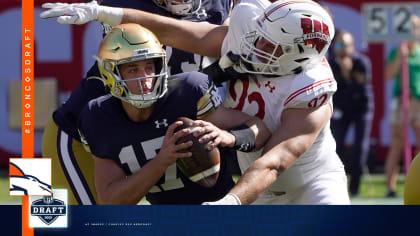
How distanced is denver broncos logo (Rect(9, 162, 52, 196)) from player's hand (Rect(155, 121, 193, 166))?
1.96ft

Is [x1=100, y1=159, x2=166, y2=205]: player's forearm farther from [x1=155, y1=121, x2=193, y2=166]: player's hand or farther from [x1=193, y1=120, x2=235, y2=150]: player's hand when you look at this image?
[x1=193, y1=120, x2=235, y2=150]: player's hand

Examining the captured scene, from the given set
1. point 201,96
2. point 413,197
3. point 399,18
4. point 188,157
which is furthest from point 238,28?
point 399,18

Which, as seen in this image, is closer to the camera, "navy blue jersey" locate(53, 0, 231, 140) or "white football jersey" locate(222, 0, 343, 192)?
"white football jersey" locate(222, 0, 343, 192)

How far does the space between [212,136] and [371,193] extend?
5.03m

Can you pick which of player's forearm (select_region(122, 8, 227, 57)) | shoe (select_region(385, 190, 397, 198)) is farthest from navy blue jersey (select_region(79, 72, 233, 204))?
shoe (select_region(385, 190, 397, 198))

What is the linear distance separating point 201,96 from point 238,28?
332 millimetres

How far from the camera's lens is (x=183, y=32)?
3.24 m

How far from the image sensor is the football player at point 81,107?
3.51 meters

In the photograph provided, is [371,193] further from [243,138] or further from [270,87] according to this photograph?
[243,138]

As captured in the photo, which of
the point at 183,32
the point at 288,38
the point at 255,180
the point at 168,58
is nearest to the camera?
the point at 255,180

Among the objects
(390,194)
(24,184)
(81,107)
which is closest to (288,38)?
(81,107)

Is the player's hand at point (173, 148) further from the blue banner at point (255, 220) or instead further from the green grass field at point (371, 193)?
the green grass field at point (371, 193)

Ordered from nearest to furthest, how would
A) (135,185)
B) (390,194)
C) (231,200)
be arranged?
1. (231,200)
2. (135,185)
3. (390,194)

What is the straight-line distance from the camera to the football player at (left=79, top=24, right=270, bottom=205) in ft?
9.66
